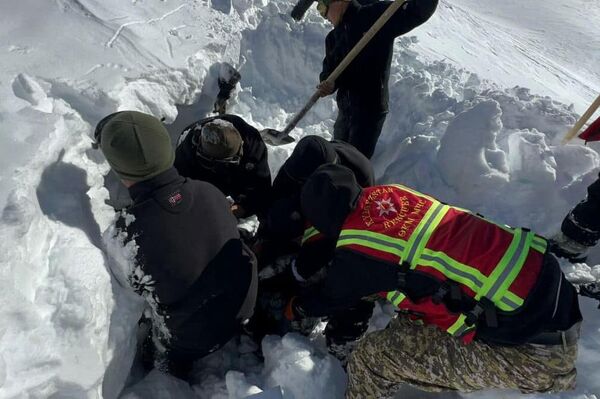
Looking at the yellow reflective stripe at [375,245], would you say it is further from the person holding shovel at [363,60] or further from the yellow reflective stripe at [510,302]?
the person holding shovel at [363,60]

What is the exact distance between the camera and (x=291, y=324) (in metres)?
2.97

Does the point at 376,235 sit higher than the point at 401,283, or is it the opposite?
the point at 376,235

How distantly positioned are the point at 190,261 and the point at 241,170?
3.57ft

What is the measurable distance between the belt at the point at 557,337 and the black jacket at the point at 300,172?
1.24 m

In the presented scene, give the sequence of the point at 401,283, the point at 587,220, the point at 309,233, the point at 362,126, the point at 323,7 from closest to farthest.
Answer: the point at 401,283, the point at 309,233, the point at 587,220, the point at 323,7, the point at 362,126

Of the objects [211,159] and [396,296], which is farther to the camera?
[211,159]

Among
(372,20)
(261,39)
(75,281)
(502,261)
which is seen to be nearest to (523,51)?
(261,39)

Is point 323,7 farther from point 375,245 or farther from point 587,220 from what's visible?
point 587,220

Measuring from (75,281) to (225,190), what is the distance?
1.30 metres

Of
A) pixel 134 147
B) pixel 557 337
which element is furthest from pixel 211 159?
pixel 557 337

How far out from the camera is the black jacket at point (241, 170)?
10.2 ft

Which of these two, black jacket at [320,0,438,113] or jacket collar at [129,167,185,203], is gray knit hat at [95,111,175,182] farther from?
black jacket at [320,0,438,113]

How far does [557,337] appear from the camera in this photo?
2.09m

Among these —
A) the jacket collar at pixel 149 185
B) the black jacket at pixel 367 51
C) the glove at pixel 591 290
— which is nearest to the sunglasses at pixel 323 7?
the black jacket at pixel 367 51
